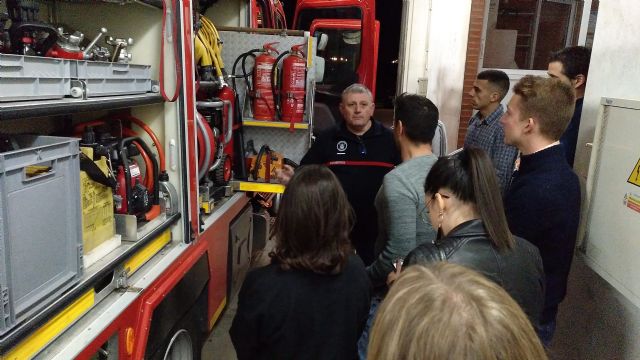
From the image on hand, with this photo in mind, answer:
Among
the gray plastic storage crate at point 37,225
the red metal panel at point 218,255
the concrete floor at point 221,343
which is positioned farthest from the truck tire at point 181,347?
the gray plastic storage crate at point 37,225

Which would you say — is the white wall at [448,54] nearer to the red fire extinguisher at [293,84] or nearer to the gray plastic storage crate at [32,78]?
the red fire extinguisher at [293,84]

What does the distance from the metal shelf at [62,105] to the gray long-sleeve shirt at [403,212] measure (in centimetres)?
110

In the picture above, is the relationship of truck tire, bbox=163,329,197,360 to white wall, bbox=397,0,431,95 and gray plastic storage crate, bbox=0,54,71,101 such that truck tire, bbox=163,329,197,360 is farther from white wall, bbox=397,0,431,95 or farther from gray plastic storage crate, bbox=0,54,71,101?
white wall, bbox=397,0,431,95

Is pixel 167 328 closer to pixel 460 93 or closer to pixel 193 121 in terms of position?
pixel 193 121

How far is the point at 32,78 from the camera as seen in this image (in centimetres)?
132

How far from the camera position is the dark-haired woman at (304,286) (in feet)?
5.05

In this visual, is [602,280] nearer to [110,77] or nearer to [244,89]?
[110,77]

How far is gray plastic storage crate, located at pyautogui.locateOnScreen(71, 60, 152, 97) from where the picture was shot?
157 cm

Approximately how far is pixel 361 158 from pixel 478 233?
65.2 inches

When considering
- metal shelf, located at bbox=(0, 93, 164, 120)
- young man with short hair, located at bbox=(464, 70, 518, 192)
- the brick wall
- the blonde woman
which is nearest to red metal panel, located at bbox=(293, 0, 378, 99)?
the brick wall

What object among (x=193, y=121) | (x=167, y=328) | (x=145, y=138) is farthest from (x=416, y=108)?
(x=167, y=328)

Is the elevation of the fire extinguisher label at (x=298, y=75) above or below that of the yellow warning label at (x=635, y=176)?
above

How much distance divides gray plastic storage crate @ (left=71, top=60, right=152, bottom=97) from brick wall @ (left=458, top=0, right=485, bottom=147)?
5.55 m

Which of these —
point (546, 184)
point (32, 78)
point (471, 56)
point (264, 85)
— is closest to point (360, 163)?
point (264, 85)
